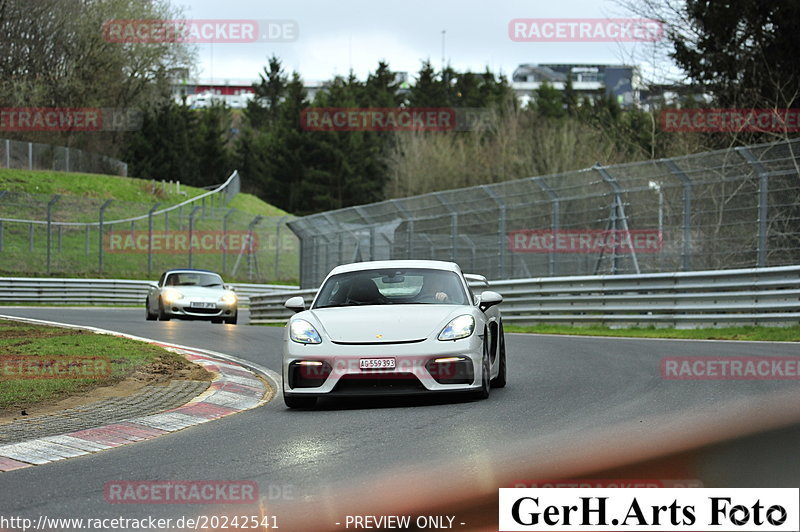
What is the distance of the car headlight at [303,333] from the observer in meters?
9.71

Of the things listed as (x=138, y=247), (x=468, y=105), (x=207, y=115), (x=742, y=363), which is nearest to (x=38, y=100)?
(x=138, y=247)

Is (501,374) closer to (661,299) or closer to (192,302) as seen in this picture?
(661,299)

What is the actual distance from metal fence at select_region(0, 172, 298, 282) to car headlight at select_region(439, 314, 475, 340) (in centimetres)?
3199

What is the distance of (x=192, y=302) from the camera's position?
2559cm

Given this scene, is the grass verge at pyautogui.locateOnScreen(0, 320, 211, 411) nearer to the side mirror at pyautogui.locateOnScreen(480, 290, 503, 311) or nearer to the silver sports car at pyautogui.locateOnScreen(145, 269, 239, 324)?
the side mirror at pyautogui.locateOnScreen(480, 290, 503, 311)

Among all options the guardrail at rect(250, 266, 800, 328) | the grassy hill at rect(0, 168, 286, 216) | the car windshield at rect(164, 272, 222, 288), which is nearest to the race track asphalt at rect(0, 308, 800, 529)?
the guardrail at rect(250, 266, 800, 328)

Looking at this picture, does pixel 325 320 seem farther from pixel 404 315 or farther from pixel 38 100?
pixel 38 100

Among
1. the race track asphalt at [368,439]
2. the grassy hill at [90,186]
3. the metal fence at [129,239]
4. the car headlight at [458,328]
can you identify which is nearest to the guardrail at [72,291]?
the metal fence at [129,239]

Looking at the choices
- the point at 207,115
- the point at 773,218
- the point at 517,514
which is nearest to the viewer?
the point at 517,514

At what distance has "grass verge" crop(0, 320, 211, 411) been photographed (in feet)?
35.2

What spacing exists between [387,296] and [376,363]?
144 cm

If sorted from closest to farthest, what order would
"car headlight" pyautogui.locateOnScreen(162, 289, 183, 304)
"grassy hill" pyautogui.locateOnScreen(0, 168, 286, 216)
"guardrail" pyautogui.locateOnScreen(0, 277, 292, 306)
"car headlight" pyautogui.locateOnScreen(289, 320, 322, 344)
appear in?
"car headlight" pyautogui.locateOnScreen(289, 320, 322, 344) < "car headlight" pyautogui.locateOnScreen(162, 289, 183, 304) < "guardrail" pyautogui.locateOnScreen(0, 277, 292, 306) < "grassy hill" pyautogui.locateOnScreen(0, 168, 286, 216)

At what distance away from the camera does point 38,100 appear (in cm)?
6059

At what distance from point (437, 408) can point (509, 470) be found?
10.0 ft
